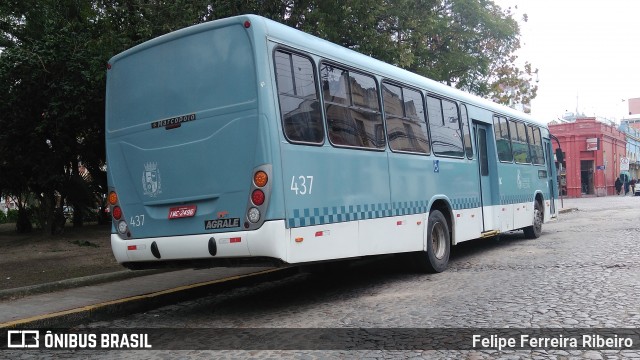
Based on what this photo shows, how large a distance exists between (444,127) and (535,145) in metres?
5.84

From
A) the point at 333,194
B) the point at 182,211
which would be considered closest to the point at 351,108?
the point at 333,194

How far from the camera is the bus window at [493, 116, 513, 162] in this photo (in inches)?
456

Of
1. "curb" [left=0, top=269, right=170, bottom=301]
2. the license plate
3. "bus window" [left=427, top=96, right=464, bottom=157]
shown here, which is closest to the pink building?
"bus window" [left=427, top=96, right=464, bottom=157]

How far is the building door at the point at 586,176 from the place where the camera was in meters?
52.1

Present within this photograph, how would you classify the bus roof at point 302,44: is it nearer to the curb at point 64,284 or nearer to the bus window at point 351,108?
the bus window at point 351,108

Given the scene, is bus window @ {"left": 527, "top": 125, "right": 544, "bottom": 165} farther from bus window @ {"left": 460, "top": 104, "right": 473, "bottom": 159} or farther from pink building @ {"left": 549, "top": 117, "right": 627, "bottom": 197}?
pink building @ {"left": 549, "top": 117, "right": 627, "bottom": 197}

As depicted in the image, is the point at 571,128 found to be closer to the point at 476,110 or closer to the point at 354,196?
the point at 476,110

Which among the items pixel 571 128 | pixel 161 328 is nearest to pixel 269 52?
pixel 161 328

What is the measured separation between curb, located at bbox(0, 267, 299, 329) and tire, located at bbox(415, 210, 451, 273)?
7.46ft

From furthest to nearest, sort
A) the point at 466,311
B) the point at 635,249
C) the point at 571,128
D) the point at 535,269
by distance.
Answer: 1. the point at 571,128
2. the point at 635,249
3. the point at 535,269
4. the point at 466,311

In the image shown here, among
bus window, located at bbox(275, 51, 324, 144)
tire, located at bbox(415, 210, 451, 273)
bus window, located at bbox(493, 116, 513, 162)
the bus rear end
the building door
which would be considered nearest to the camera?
the bus rear end

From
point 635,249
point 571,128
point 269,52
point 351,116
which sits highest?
point 571,128

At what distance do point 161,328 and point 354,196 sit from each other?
8.91ft

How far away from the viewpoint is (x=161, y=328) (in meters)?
6.02
